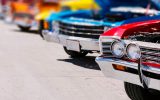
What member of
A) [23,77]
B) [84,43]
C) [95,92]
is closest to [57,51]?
[84,43]

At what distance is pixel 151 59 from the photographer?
509cm

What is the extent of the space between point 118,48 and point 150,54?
0.48 metres

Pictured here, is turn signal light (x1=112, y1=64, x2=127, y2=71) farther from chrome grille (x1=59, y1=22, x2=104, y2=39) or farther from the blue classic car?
chrome grille (x1=59, y1=22, x2=104, y2=39)

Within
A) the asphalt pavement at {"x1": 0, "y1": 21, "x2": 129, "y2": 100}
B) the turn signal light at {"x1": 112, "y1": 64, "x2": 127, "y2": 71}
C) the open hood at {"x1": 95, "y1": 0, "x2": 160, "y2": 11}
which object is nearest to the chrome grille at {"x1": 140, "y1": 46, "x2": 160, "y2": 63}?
the turn signal light at {"x1": 112, "y1": 64, "x2": 127, "y2": 71}

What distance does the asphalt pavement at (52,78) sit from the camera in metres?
6.42

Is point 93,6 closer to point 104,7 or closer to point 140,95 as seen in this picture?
point 104,7

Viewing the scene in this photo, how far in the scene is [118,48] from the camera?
545 centimetres

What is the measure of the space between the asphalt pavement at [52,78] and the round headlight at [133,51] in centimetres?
121

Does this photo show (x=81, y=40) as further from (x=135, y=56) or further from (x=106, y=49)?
(x=135, y=56)

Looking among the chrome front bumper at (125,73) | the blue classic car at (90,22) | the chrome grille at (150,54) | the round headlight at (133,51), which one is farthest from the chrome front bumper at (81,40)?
the chrome grille at (150,54)

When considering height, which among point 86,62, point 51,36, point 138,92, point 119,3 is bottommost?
point 86,62

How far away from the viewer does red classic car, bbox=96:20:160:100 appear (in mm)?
5031

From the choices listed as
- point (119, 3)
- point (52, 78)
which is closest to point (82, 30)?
point (52, 78)

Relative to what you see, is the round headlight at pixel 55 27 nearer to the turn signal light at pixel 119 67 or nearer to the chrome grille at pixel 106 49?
the chrome grille at pixel 106 49
